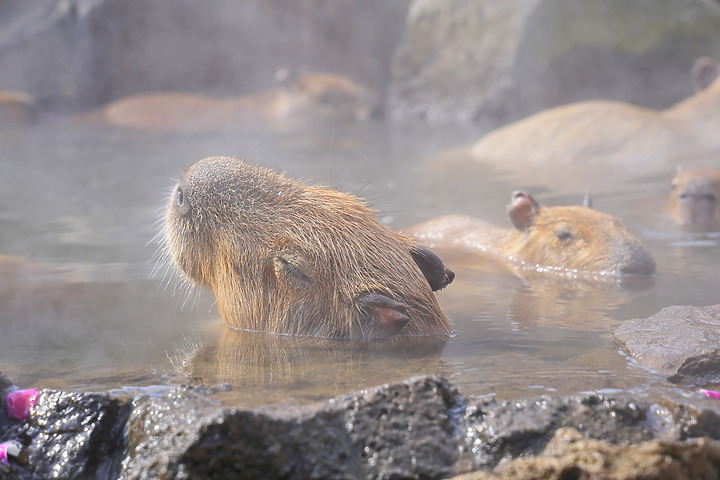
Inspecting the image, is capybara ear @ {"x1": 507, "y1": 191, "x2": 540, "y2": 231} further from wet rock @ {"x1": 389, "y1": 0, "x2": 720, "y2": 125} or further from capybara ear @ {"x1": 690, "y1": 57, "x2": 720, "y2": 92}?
wet rock @ {"x1": 389, "y1": 0, "x2": 720, "y2": 125}

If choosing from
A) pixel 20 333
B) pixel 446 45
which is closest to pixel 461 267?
pixel 20 333

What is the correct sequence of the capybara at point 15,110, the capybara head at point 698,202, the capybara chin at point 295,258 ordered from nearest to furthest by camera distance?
1. the capybara chin at point 295,258
2. the capybara head at point 698,202
3. the capybara at point 15,110

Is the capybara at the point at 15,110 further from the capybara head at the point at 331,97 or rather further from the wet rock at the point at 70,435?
the wet rock at the point at 70,435

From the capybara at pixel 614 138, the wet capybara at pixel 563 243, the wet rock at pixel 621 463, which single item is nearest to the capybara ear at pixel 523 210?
the wet capybara at pixel 563 243

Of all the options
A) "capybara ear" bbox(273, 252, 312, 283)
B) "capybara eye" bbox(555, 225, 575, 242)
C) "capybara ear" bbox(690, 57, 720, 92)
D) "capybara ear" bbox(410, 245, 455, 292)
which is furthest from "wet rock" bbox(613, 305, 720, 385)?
"capybara ear" bbox(690, 57, 720, 92)

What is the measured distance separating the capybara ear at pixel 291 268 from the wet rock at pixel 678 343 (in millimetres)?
1231

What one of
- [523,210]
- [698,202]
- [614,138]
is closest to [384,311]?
[523,210]

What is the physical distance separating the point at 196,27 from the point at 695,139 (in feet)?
33.2

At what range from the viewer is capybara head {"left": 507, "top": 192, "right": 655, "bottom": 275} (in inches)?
211

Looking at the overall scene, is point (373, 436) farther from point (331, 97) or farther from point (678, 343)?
point (331, 97)

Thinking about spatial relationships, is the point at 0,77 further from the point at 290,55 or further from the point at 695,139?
the point at 695,139

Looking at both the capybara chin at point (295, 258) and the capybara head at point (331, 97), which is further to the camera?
the capybara head at point (331, 97)

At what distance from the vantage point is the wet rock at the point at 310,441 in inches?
97.3

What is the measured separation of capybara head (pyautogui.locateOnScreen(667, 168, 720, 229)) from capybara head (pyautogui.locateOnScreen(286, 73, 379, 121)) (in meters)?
8.74
